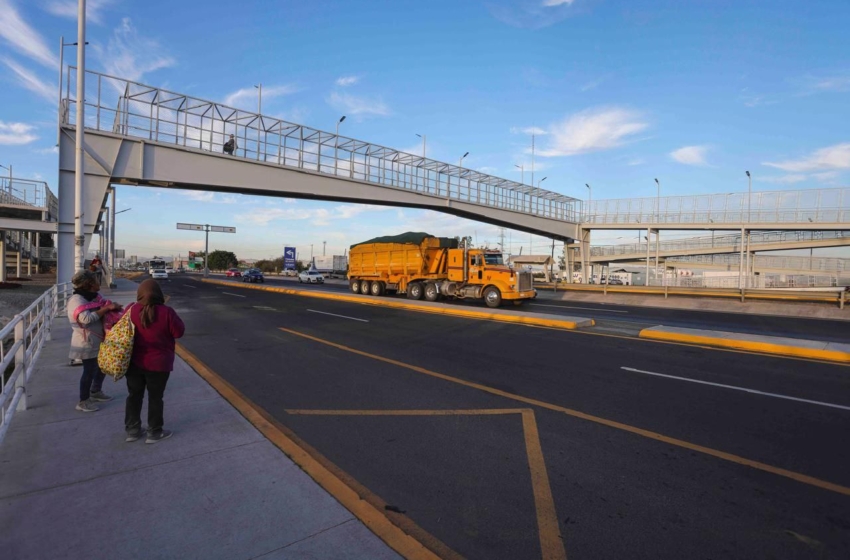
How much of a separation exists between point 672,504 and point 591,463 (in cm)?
83

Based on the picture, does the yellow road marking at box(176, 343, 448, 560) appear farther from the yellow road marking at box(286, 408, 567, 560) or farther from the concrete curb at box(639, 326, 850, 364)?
the concrete curb at box(639, 326, 850, 364)

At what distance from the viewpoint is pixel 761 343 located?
10.8m

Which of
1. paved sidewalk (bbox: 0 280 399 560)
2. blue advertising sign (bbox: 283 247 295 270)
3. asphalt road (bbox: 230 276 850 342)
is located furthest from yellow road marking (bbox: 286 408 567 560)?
blue advertising sign (bbox: 283 247 295 270)

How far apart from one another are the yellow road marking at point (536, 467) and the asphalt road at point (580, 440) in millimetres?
19

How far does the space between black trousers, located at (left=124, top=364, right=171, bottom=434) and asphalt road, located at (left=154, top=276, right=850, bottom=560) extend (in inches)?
54.1

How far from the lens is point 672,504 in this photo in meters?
3.71

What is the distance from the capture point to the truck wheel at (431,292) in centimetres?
2372

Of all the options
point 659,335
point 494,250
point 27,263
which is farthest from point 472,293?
point 27,263

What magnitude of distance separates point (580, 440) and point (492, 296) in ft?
54.7

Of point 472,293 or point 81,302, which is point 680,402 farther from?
point 472,293

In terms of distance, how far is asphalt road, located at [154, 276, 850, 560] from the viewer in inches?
131

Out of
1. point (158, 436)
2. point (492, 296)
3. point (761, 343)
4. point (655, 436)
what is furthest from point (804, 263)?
point (158, 436)

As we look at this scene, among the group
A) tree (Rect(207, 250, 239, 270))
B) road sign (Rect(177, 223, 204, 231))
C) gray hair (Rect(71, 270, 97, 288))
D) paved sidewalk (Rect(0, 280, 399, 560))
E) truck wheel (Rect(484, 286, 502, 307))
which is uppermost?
road sign (Rect(177, 223, 204, 231))

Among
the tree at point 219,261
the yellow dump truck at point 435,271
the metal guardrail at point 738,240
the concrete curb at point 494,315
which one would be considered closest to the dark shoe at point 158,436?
the concrete curb at point 494,315
